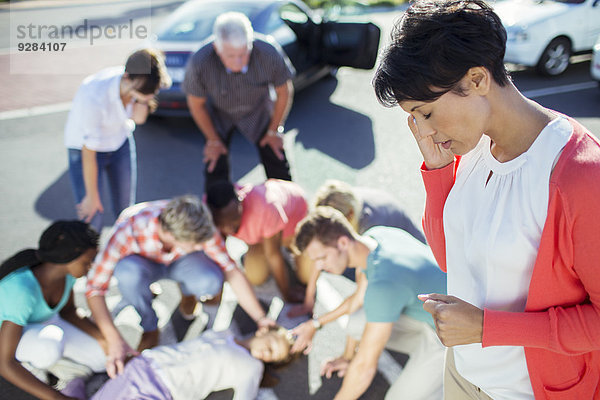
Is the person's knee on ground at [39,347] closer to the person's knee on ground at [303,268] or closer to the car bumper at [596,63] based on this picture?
Result: the person's knee on ground at [303,268]

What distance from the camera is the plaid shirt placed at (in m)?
2.84

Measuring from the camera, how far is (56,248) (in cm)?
257

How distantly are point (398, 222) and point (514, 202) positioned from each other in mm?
2047

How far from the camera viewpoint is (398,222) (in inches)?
127

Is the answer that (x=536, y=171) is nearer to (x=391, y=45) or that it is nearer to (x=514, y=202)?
(x=514, y=202)

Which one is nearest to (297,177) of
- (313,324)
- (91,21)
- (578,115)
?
(313,324)

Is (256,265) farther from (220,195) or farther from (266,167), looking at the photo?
(266,167)

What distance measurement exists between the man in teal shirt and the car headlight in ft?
19.6

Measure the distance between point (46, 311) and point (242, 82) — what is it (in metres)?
2.15

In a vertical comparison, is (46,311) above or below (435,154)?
below

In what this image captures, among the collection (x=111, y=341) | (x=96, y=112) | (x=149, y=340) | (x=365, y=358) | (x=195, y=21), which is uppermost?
(x=195, y=21)

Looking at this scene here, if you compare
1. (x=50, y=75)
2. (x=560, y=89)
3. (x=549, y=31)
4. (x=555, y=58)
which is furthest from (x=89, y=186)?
(x=555, y=58)

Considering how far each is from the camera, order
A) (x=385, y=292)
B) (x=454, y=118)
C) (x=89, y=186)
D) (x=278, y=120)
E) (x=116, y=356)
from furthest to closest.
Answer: (x=278, y=120), (x=89, y=186), (x=116, y=356), (x=385, y=292), (x=454, y=118)

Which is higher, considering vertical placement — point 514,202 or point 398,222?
point 514,202
